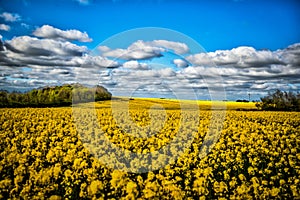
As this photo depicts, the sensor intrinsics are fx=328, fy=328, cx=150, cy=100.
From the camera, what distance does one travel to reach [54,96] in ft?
127

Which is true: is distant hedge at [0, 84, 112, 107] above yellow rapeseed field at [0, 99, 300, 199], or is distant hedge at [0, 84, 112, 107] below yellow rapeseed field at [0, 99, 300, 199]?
above

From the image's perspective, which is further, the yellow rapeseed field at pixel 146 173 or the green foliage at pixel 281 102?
the green foliage at pixel 281 102

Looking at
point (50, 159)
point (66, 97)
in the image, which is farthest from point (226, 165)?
point (66, 97)

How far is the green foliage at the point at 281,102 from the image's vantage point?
1511 inches

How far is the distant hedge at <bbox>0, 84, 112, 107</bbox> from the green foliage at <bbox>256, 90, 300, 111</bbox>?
1947 centimetres

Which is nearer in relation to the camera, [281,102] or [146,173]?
[146,173]

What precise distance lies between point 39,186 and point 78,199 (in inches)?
39.8

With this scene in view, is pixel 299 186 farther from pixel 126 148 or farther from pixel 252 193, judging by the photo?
pixel 126 148

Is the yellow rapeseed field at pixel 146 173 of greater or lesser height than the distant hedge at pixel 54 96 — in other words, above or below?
below

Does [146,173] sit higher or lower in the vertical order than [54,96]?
lower

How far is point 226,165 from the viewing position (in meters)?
11.3

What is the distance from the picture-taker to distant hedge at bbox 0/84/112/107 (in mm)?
34263

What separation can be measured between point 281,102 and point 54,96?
26.9 metres

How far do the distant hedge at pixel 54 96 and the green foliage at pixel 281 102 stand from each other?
767 inches
